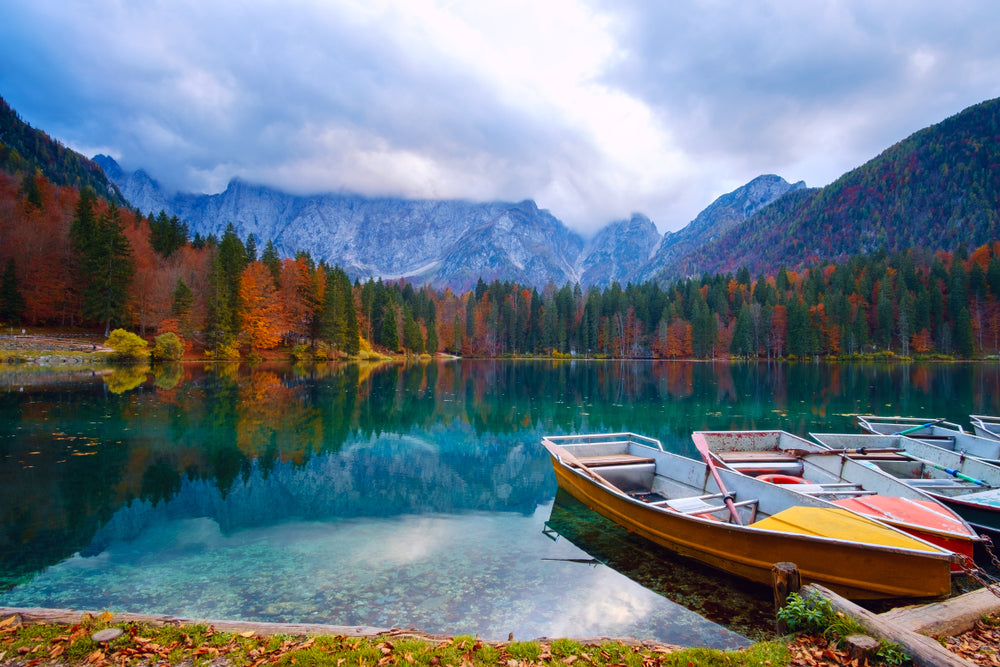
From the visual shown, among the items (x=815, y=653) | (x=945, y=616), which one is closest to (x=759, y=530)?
(x=945, y=616)

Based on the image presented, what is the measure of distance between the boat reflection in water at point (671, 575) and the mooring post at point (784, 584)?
1.03m

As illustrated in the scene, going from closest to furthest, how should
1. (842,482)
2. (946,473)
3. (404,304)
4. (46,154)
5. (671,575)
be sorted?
(671,575), (842,482), (946,473), (404,304), (46,154)

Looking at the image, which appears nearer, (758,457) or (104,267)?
(758,457)

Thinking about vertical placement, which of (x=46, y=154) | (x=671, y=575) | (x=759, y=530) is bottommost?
(x=671, y=575)

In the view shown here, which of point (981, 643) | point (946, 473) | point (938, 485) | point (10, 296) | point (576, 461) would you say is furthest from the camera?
point (10, 296)

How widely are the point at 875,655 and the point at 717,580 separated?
4.03 metres

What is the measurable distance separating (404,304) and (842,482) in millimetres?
114322

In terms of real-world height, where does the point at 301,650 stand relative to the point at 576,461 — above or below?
below

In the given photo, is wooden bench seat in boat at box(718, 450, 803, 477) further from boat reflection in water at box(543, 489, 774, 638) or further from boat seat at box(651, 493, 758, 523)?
boat reflection in water at box(543, 489, 774, 638)

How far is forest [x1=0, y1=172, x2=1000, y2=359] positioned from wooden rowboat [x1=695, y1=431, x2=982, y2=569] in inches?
3035

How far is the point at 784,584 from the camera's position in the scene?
22.2ft

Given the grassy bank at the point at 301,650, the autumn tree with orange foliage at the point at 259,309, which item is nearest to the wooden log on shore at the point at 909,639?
the grassy bank at the point at 301,650

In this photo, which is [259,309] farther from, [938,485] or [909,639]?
[909,639]

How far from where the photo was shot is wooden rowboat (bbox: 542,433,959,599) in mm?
7316
